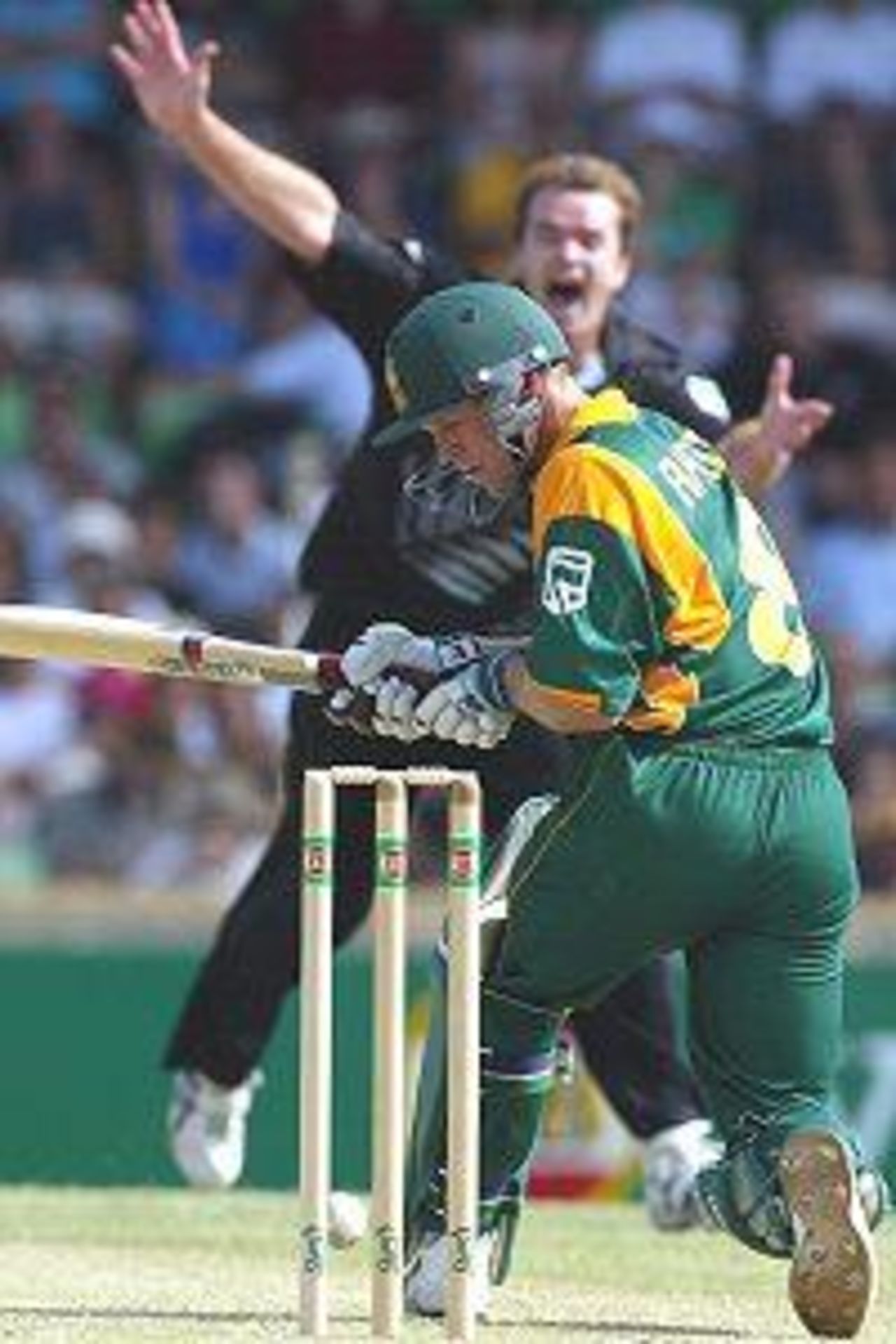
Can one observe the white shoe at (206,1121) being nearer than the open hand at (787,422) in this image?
No

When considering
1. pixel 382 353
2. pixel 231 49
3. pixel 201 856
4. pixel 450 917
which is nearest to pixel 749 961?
pixel 450 917

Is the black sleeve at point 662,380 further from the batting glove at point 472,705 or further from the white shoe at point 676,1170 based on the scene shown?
the batting glove at point 472,705

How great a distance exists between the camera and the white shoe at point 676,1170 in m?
9.12

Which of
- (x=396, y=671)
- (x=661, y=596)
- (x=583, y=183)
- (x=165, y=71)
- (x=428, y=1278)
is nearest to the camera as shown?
(x=661, y=596)

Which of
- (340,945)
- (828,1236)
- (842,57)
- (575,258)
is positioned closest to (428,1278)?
(828,1236)

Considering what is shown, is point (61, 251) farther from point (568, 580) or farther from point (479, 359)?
point (568, 580)

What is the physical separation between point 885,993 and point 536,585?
5.11 m

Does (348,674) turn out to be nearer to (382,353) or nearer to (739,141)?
(382,353)

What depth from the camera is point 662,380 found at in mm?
8734

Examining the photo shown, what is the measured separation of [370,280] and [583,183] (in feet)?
1.78

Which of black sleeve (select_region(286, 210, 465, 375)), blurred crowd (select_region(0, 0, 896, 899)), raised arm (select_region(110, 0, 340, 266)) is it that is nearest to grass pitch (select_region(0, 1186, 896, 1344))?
black sleeve (select_region(286, 210, 465, 375))

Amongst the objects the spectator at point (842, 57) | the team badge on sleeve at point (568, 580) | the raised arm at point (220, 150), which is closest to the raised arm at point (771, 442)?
the raised arm at point (220, 150)

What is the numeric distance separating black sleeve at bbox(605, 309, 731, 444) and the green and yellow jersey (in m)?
1.53

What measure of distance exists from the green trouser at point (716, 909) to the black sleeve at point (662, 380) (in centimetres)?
171
